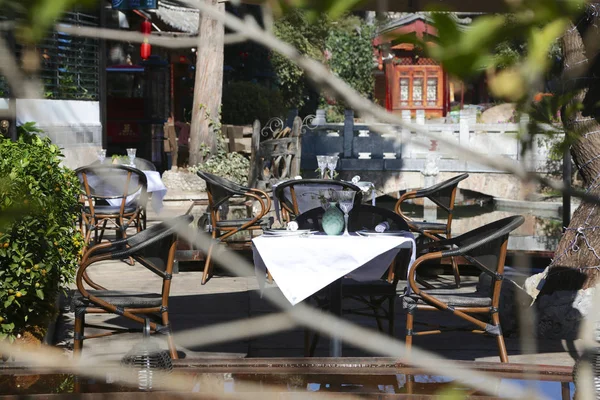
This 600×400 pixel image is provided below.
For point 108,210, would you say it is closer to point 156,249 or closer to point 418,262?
point 156,249

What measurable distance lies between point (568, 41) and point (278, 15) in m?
4.94

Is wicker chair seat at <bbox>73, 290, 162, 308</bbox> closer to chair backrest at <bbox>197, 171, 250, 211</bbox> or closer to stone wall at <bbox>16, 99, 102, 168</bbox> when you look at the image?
chair backrest at <bbox>197, 171, 250, 211</bbox>

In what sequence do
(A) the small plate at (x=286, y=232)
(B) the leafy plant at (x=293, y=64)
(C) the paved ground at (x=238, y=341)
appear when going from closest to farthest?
(A) the small plate at (x=286, y=232), (C) the paved ground at (x=238, y=341), (B) the leafy plant at (x=293, y=64)

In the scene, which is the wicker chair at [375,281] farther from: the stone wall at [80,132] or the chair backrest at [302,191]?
the stone wall at [80,132]

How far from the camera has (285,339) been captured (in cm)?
523

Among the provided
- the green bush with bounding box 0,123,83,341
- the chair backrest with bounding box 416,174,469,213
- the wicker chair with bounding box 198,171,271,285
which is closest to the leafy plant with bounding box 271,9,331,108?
the chair backrest with bounding box 416,174,469,213

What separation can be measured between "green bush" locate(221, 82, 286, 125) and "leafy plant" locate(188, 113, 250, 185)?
234 cm

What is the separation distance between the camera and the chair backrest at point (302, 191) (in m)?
6.85

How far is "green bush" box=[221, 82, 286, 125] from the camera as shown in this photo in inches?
672

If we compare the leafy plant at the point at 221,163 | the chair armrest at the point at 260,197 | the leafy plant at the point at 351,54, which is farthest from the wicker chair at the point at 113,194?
the leafy plant at the point at 351,54

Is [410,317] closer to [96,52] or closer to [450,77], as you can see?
[450,77]

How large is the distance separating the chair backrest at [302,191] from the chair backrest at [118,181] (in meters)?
1.31

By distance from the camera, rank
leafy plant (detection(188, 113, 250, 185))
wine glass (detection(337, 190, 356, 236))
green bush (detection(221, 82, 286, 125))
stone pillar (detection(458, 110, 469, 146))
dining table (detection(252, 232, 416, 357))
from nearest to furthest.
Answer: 1. dining table (detection(252, 232, 416, 357))
2. wine glass (detection(337, 190, 356, 236))
3. leafy plant (detection(188, 113, 250, 185))
4. green bush (detection(221, 82, 286, 125))
5. stone pillar (detection(458, 110, 469, 146))

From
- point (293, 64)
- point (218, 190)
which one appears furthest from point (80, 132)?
point (293, 64)
